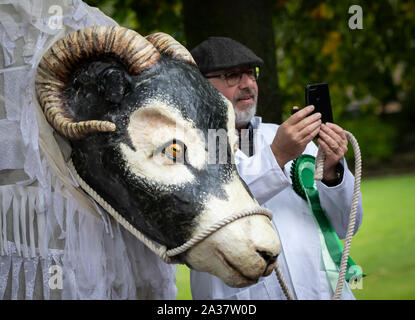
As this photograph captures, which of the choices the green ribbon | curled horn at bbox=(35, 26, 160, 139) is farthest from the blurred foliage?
curled horn at bbox=(35, 26, 160, 139)

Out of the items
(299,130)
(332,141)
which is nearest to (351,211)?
(332,141)

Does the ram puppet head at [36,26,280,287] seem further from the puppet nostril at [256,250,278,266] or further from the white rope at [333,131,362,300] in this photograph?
the white rope at [333,131,362,300]

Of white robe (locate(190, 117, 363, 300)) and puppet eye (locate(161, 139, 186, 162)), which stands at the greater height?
puppet eye (locate(161, 139, 186, 162))

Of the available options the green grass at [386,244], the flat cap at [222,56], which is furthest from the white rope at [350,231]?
the green grass at [386,244]

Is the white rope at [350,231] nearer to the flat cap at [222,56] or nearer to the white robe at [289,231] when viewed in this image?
the white robe at [289,231]

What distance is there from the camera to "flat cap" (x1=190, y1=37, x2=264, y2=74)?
2.78 metres

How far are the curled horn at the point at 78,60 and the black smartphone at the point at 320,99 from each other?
79 cm

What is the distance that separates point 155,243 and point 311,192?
3.79 feet

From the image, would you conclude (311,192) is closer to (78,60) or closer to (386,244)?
(78,60)

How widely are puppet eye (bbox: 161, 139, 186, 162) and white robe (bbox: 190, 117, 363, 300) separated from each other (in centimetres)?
76

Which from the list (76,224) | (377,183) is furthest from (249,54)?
(377,183)

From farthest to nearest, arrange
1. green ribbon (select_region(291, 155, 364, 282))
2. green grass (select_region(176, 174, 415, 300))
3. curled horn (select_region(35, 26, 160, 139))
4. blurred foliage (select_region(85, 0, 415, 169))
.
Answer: green grass (select_region(176, 174, 415, 300)), blurred foliage (select_region(85, 0, 415, 169)), green ribbon (select_region(291, 155, 364, 282)), curled horn (select_region(35, 26, 160, 139))

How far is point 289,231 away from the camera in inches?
104

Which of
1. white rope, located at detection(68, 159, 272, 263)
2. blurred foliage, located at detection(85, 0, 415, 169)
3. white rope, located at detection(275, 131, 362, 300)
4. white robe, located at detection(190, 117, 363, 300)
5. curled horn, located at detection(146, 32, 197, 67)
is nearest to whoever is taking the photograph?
white rope, located at detection(68, 159, 272, 263)
